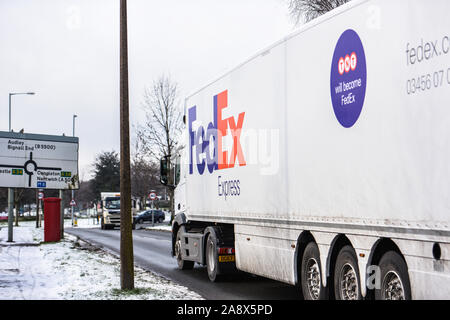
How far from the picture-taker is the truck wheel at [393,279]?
7.14 metres

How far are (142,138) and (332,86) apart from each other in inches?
1575

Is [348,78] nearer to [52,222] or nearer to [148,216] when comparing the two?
[52,222]

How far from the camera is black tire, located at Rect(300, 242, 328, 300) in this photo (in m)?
9.03

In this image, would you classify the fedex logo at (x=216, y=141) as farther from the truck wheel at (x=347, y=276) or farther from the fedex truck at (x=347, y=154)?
the truck wheel at (x=347, y=276)

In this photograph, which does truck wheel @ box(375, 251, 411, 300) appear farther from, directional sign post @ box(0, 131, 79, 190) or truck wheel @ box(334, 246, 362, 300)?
directional sign post @ box(0, 131, 79, 190)

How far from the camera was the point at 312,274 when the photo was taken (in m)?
9.41

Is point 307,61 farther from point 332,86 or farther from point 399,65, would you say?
point 399,65

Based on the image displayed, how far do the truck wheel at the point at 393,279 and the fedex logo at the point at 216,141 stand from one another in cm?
473

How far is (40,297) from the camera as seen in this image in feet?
36.3

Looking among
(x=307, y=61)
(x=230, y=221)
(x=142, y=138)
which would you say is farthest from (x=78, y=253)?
(x=142, y=138)

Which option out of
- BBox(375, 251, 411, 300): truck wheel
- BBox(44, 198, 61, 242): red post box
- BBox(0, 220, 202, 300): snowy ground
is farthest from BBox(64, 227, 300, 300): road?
BBox(44, 198, 61, 242): red post box

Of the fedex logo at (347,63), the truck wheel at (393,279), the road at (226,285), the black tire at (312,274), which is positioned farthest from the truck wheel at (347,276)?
the road at (226,285)

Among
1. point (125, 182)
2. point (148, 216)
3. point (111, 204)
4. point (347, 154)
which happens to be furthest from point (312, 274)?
point (148, 216)

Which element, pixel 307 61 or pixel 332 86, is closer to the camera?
pixel 332 86
